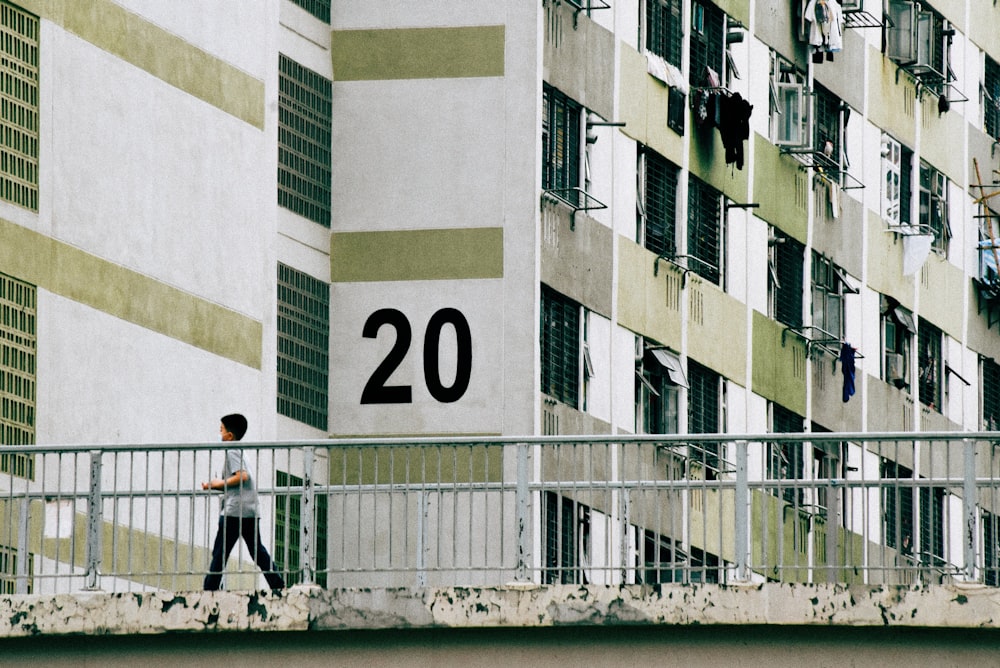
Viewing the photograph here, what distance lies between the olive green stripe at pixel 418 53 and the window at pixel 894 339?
45.7 ft

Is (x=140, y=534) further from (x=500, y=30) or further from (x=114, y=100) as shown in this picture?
(x=500, y=30)

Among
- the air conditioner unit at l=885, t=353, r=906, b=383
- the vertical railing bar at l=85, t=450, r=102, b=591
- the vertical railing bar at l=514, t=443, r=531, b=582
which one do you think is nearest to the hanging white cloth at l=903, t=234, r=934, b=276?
the air conditioner unit at l=885, t=353, r=906, b=383

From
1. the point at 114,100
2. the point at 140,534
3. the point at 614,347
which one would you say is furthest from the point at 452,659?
the point at 614,347

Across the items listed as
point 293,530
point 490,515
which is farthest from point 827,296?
point 490,515

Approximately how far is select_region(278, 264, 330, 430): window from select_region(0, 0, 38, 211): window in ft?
21.9

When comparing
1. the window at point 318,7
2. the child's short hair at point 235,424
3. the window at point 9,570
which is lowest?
the window at point 9,570

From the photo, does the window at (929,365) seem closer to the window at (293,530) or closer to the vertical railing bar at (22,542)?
the window at (293,530)

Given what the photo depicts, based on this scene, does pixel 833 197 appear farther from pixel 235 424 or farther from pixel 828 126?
pixel 235 424

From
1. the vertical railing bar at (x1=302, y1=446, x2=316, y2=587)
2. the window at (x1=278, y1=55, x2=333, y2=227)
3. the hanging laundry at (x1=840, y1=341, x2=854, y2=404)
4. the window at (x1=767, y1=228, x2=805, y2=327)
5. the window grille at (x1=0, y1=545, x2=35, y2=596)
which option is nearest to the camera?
the vertical railing bar at (x1=302, y1=446, x2=316, y2=587)

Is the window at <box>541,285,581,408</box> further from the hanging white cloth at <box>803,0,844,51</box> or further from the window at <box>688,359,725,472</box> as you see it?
the hanging white cloth at <box>803,0,844,51</box>

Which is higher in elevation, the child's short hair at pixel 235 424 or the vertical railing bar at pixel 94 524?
the child's short hair at pixel 235 424

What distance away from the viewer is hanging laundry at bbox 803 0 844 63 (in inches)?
1695

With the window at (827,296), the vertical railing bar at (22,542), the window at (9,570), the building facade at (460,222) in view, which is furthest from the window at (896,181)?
the vertical railing bar at (22,542)

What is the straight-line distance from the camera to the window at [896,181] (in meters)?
46.7
